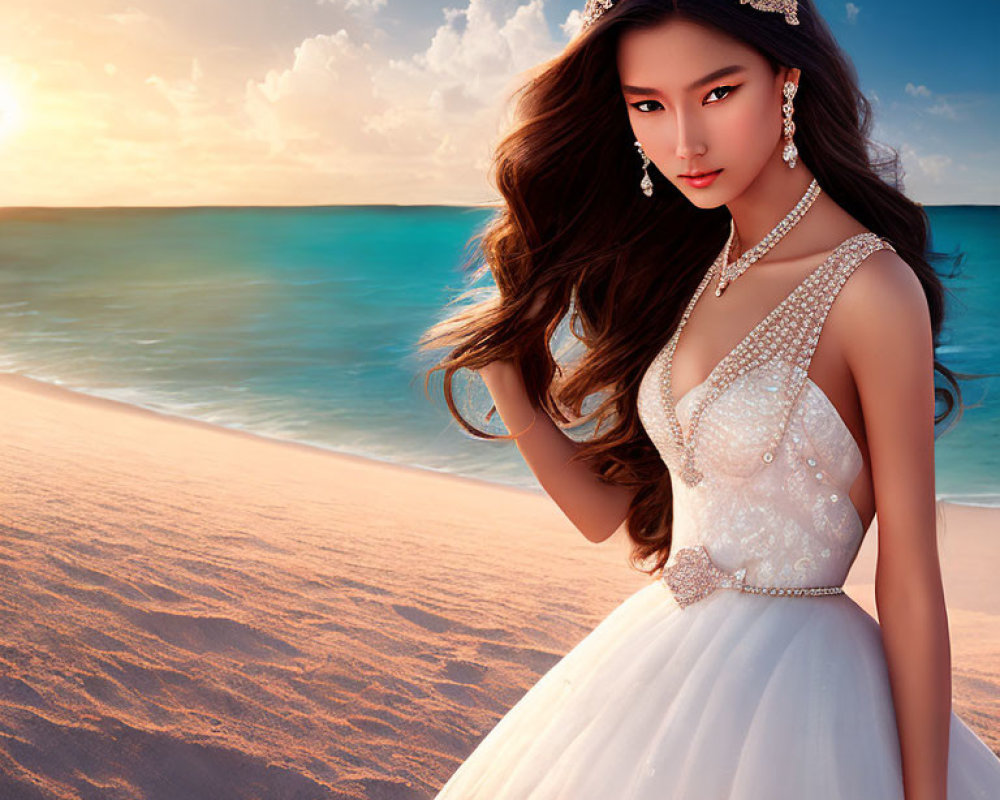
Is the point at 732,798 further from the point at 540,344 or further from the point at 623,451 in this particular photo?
the point at 540,344

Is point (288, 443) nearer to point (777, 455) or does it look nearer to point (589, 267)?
point (589, 267)

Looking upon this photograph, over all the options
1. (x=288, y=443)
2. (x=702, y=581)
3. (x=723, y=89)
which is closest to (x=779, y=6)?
(x=723, y=89)

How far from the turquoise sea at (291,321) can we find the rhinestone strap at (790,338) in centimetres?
33

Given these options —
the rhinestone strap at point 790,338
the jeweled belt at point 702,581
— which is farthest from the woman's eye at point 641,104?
the jeweled belt at point 702,581

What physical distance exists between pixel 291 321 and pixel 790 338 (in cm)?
2778

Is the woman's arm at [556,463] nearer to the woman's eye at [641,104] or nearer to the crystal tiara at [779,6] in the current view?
the woman's eye at [641,104]

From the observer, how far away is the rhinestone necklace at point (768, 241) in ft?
5.66

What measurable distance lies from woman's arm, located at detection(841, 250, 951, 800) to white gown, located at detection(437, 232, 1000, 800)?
0.15 feet

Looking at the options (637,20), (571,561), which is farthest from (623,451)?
(571,561)

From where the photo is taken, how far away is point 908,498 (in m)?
1.48

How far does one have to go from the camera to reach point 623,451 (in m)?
2.14

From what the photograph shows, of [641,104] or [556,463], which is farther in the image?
[556,463]

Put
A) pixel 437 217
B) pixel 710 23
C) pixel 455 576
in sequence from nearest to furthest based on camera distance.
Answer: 1. pixel 710 23
2. pixel 455 576
3. pixel 437 217

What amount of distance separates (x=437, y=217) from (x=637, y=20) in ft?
153
